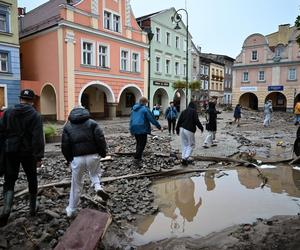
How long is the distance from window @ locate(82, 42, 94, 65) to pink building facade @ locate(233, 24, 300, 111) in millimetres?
26185

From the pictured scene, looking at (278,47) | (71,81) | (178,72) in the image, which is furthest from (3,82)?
(278,47)

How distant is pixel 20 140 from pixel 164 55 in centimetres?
2906

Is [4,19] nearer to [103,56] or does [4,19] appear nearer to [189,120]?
[103,56]

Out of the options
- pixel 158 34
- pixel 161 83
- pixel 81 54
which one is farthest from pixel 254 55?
pixel 81 54

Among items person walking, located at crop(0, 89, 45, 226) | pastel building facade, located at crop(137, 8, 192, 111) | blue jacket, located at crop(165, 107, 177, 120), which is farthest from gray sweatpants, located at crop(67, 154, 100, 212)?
pastel building facade, located at crop(137, 8, 192, 111)

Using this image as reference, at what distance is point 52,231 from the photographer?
3.80 m

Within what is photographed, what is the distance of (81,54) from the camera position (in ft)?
70.4

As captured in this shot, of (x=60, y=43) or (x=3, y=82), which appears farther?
(x=60, y=43)

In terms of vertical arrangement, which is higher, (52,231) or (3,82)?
(3,82)

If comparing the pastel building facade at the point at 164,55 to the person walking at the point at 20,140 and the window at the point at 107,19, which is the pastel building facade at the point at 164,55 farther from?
the person walking at the point at 20,140

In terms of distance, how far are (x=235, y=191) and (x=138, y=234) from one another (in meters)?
2.78

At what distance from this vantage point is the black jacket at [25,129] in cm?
386

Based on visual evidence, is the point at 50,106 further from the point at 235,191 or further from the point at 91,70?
the point at 235,191

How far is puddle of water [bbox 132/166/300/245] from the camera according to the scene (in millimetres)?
4234
